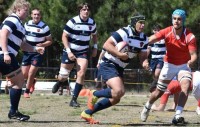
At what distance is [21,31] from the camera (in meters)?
9.07

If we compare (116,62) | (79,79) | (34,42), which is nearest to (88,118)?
(116,62)

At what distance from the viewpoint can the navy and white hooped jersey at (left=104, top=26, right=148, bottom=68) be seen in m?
9.03

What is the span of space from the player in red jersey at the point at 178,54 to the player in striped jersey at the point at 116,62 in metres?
0.32

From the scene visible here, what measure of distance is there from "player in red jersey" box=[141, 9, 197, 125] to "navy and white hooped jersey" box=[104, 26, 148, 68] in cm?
23

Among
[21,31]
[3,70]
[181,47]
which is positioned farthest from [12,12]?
[181,47]

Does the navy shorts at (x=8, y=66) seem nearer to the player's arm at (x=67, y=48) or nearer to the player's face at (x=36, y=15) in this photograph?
the player's arm at (x=67, y=48)

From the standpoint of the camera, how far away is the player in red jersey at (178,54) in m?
9.30

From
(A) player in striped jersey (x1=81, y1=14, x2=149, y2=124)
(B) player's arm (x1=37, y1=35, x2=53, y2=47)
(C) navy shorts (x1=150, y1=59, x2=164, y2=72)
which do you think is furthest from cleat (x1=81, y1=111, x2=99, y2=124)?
(C) navy shorts (x1=150, y1=59, x2=164, y2=72)

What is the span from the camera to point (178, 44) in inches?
372

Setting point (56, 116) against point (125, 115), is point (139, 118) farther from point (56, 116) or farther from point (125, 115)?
point (56, 116)

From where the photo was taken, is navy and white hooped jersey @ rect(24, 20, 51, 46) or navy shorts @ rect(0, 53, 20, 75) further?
navy and white hooped jersey @ rect(24, 20, 51, 46)

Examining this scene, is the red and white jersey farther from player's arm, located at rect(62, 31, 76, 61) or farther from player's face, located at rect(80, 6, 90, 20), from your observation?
player's face, located at rect(80, 6, 90, 20)

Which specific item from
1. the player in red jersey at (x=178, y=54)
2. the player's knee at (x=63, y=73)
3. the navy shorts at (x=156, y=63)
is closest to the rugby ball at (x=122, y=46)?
the player in red jersey at (x=178, y=54)

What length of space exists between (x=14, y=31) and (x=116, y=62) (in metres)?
1.72
